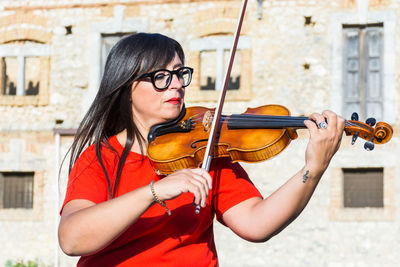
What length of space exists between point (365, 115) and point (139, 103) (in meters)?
11.0

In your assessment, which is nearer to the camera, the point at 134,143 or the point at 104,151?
the point at 104,151

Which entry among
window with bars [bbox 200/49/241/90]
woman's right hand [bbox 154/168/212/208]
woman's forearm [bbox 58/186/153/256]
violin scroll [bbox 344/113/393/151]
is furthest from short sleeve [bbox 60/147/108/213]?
window with bars [bbox 200/49/241/90]

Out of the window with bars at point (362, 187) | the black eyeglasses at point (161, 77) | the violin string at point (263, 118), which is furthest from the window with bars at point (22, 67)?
the black eyeglasses at point (161, 77)

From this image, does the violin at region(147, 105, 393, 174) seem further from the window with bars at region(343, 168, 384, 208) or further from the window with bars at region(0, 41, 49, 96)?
the window with bars at region(0, 41, 49, 96)

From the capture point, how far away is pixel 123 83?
3.11 metres

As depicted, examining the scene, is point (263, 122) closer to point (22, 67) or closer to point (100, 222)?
point (100, 222)

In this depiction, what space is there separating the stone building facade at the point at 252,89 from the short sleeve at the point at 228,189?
34.7ft

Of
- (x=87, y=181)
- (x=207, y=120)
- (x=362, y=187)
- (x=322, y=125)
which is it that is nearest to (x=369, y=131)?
(x=322, y=125)

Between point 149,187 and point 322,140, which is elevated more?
point 322,140

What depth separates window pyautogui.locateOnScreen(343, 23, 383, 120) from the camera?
13734 millimetres

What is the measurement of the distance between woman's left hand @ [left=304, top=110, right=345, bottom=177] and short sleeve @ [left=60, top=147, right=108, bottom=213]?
0.78 m

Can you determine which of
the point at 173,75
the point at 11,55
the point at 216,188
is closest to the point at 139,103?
the point at 173,75

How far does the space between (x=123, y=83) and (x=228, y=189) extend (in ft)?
2.02

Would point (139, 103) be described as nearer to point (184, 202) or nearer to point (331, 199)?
point (184, 202)
